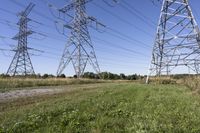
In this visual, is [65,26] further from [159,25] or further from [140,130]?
[140,130]

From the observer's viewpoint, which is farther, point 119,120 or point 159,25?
point 159,25

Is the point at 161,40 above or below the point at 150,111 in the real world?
above

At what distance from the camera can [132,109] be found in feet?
25.7

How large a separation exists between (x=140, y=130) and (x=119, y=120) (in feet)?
4.04

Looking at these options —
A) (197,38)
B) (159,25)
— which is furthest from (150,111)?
(159,25)

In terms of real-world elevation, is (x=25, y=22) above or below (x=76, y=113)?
above

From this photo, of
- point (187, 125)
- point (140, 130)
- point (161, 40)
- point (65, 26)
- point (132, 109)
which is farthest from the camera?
point (65, 26)

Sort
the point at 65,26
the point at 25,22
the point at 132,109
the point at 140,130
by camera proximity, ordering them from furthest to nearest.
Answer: the point at 25,22
the point at 65,26
the point at 132,109
the point at 140,130

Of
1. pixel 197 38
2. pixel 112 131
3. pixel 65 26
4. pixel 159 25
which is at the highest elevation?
pixel 65 26

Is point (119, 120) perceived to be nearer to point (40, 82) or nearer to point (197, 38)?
point (197, 38)

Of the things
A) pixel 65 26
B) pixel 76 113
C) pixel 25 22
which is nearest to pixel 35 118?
pixel 76 113

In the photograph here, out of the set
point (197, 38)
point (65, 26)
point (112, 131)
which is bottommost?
point (112, 131)

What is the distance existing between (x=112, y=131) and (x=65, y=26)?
31.3 metres

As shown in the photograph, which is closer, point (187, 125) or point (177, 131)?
point (177, 131)
